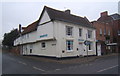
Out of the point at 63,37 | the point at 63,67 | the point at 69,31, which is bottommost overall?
the point at 63,67

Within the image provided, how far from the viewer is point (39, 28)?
22406 millimetres

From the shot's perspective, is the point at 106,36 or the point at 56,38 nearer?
the point at 56,38

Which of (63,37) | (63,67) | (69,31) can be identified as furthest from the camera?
(69,31)

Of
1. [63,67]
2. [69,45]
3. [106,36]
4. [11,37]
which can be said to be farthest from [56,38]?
[11,37]

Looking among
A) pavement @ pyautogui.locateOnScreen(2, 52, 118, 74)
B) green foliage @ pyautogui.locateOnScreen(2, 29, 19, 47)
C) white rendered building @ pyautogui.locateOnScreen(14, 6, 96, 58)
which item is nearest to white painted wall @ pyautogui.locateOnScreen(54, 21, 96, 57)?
white rendered building @ pyautogui.locateOnScreen(14, 6, 96, 58)

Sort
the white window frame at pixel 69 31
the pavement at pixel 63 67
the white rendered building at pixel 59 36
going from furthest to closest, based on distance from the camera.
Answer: the white window frame at pixel 69 31 → the white rendered building at pixel 59 36 → the pavement at pixel 63 67

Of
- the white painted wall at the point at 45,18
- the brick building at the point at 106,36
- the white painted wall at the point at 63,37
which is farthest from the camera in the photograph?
the brick building at the point at 106,36

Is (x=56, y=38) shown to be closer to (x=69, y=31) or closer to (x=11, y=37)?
(x=69, y=31)

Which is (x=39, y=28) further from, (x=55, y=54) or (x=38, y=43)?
(x=55, y=54)

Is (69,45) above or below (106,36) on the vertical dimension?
below

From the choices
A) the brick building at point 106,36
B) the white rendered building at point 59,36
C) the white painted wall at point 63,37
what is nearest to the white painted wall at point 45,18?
the white rendered building at point 59,36

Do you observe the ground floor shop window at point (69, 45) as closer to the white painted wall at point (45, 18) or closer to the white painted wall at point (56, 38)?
the white painted wall at point (56, 38)

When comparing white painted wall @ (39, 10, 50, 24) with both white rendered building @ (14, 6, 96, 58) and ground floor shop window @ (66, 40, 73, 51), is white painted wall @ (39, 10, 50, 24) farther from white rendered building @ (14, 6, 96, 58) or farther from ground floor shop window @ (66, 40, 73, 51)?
ground floor shop window @ (66, 40, 73, 51)

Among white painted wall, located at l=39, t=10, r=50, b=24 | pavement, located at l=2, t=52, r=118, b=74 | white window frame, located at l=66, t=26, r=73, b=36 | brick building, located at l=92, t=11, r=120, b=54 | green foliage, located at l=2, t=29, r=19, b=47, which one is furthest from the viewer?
green foliage, located at l=2, t=29, r=19, b=47
